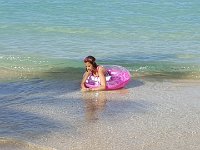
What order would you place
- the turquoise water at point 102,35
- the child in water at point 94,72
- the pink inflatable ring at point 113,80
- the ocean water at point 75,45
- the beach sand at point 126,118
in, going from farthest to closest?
the turquoise water at point 102,35 → the pink inflatable ring at point 113,80 → the child in water at point 94,72 → the ocean water at point 75,45 → the beach sand at point 126,118

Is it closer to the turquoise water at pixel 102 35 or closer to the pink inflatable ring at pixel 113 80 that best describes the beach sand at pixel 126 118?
the pink inflatable ring at pixel 113 80

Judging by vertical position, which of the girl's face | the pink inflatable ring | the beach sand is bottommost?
the beach sand

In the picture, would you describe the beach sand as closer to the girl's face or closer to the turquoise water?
the girl's face

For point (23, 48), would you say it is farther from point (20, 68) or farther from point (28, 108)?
point (28, 108)

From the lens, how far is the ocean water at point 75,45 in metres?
8.55

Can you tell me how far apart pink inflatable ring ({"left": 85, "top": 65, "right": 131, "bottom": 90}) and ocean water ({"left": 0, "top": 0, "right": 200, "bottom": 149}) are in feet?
1.05

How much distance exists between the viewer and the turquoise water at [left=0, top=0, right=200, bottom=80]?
1153cm

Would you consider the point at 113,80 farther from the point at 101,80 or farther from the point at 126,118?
the point at 126,118

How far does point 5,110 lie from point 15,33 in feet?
27.4

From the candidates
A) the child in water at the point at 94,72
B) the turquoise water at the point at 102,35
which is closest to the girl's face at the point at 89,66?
A: the child in water at the point at 94,72

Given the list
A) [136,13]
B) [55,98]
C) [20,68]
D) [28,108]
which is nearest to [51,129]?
[28,108]

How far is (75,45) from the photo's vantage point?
13781 millimetres

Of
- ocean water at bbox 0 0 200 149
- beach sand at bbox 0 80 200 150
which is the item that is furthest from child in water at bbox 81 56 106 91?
ocean water at bbox 0 0 200 149

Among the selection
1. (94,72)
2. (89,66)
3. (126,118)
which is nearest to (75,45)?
(94,72)
